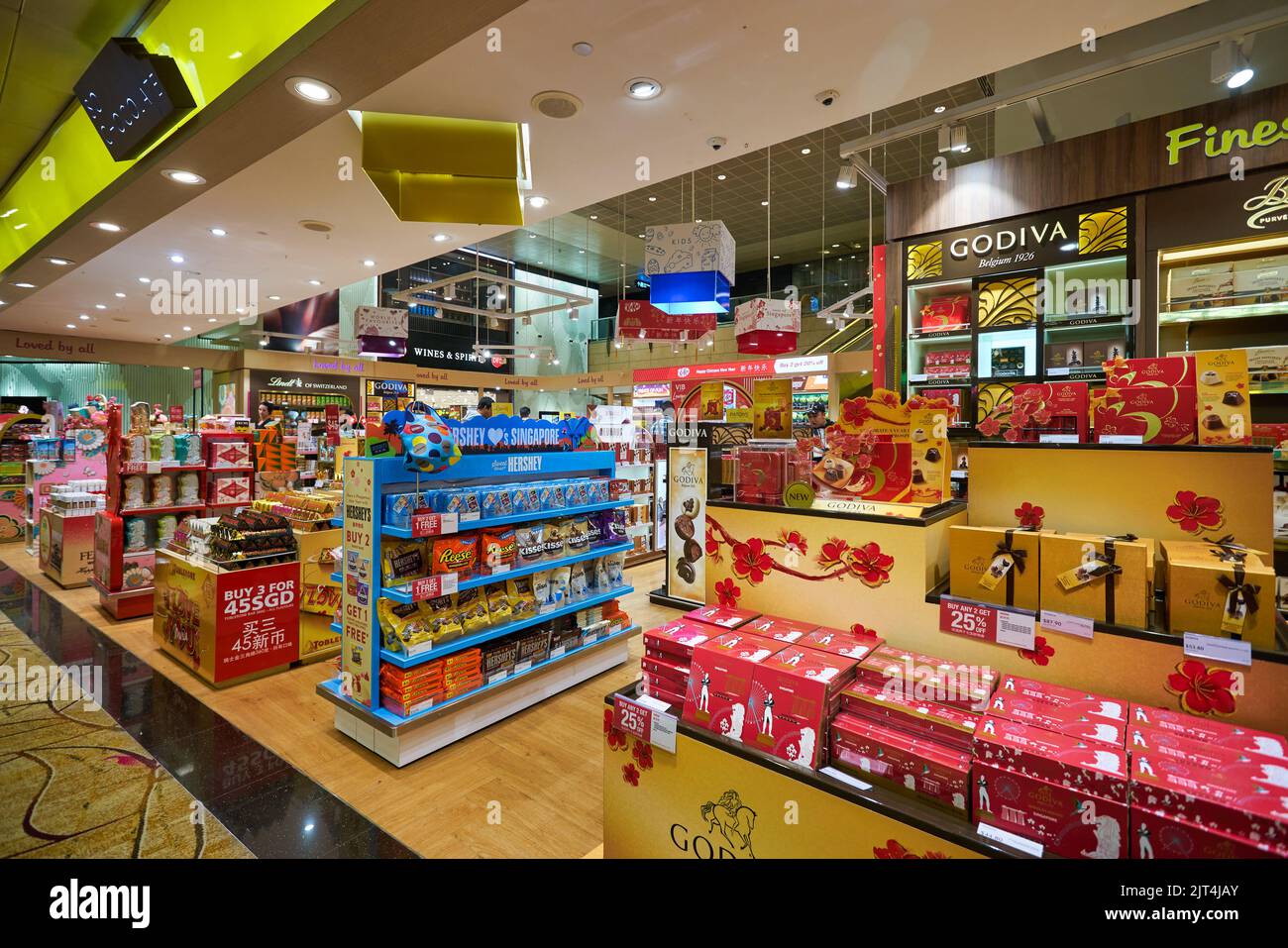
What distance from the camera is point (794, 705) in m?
1.46

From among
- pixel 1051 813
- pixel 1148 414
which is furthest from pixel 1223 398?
pixel 1051 813

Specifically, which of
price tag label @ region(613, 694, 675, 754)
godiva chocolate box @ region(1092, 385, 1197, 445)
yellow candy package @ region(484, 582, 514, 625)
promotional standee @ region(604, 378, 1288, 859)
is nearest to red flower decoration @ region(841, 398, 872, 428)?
promotional standee @ region(604, 378, 1288, 859)

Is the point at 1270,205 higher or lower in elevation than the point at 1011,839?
higher

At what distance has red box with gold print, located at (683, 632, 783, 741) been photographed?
5.08 feet

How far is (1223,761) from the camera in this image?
1134mm

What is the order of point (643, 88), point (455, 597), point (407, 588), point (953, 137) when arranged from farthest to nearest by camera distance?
point (953, 137), point (455, 597), point (407, 588), point (643, 88)

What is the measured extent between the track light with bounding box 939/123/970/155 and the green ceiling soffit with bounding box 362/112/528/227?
2790 mm

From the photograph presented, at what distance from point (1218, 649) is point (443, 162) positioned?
3632 millimetres

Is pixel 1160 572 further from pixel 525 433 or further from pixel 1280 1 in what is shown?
pixel 1280 1

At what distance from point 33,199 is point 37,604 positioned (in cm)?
380

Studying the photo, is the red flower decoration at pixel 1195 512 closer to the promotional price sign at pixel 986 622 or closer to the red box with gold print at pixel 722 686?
the promotional price sign at pixel 986 622

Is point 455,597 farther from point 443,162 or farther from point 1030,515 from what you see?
point 1030,515

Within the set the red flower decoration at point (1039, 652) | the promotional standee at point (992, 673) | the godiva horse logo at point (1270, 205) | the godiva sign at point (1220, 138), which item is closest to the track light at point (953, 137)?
the godiva sign at point (1220, 138)
